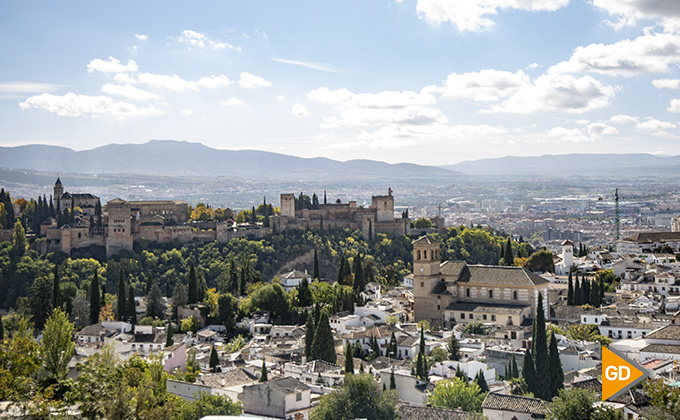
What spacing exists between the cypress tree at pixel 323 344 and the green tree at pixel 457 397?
689 centimetres

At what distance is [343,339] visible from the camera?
137ft

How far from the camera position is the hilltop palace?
73062 mm

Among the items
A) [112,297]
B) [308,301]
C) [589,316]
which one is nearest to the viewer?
[589,316]

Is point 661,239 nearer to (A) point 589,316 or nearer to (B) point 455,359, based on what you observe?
(A) point 589,316

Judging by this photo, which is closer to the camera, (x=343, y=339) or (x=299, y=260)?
(x=343, y=339)

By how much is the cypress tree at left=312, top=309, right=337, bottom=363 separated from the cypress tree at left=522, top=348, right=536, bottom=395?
8.53 metres

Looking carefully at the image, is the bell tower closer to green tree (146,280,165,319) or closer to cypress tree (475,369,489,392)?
cypress tree (475,369,489,392)

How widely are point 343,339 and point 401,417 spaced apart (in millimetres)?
12566

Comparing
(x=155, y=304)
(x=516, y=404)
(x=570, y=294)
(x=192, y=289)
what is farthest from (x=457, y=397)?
(x=155, y=304)

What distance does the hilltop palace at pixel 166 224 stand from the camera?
73.1 m

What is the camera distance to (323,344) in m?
37.9

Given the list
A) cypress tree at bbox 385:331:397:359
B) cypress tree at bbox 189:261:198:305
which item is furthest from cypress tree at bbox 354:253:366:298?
cypress tree at bbox 385:331:397:359

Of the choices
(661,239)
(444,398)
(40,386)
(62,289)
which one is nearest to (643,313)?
(444,398)

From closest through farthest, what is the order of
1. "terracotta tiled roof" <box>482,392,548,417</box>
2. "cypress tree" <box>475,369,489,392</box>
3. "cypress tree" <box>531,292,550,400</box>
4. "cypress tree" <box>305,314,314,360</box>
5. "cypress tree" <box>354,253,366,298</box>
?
"terracotta tiled roof" <box>482,392,548,417</box>, "cypress tree" <box>531,292,550,400</box>, "cypress tree" <box>475,369,489,392</box>, "cypress tree" <box>305,314,314,360</box>, "cypress tree" <box>354,253,366,298</box>
